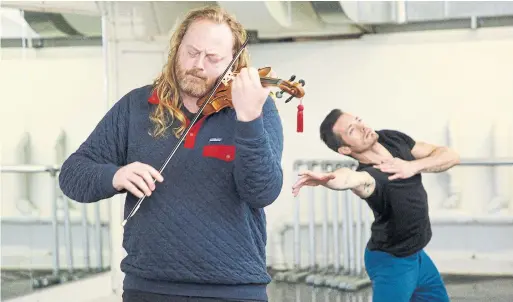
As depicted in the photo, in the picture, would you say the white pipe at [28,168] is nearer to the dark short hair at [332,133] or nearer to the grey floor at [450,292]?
the grey floor at [450,292]

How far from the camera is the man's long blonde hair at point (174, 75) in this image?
6.97 ft

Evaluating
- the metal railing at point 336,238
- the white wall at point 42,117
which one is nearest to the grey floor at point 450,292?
the metal railing at point 336,238

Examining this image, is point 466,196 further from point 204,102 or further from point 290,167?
point 204,102

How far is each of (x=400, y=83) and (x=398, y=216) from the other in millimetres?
3087

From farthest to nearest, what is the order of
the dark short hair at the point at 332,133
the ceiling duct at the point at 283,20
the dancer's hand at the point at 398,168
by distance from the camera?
the ceiling duct at the point at 283,20 < the dark short hair at the point at 332,133 < the dancer's hand at the point at 398,168

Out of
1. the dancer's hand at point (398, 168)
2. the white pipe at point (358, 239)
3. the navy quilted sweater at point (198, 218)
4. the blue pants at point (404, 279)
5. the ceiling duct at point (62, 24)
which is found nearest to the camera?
the navy quilted sweater at point (198, 218)

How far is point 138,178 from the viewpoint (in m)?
1.94

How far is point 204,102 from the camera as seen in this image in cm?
210

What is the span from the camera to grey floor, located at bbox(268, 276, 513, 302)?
5.88 metres

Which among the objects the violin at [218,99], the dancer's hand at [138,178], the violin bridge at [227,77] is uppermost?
the violin bridge at [227,77]

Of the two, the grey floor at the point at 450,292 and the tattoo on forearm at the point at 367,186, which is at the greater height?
the tattoo on forearm at the point at 367,186

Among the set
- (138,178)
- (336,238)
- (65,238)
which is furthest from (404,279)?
(336,238)

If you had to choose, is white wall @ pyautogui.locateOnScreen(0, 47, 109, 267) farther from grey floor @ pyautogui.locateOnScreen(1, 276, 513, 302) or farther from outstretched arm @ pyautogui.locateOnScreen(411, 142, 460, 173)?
outstretched arm @ pyautogui.locateOnScreen(411, 142, 460, 173)

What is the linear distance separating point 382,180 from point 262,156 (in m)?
2.11
